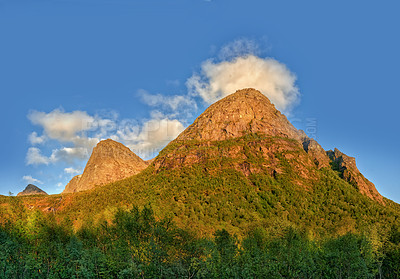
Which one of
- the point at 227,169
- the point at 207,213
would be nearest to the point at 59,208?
the point at 207,213

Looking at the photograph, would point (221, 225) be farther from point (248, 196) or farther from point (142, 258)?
point (142, 258)

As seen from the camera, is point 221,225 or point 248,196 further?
point 248,196

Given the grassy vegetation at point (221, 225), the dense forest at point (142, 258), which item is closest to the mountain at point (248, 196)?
the grassy vegetation at point (221, 225)

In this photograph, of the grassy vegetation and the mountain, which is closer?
the grassy vegetation

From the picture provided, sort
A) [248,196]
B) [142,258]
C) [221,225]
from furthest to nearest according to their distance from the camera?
1. [248,196]
2. [221,225]
3. [142,258]

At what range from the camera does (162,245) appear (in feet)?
85.1

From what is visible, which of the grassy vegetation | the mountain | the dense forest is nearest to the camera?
the dense forest

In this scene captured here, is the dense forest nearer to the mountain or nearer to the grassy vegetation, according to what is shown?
the grassy vegetation

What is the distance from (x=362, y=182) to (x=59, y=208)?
218295mm

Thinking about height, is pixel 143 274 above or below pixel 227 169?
below

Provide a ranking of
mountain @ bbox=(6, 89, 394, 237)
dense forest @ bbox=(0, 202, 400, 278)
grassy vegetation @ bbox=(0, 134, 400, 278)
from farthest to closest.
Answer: mountain @ bbox=(6, 89, 394, 237), grassy vegetation @ bbox=(0, 134, 400, 278), dense forest @ bbox=(0, 202, 400, 278)

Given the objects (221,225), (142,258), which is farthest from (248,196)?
(142,258)

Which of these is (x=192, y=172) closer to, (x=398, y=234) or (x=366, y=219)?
(x=366, y=219)

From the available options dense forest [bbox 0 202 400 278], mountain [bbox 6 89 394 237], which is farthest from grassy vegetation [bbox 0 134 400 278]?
mountain [bbox 6 89 394 237]
